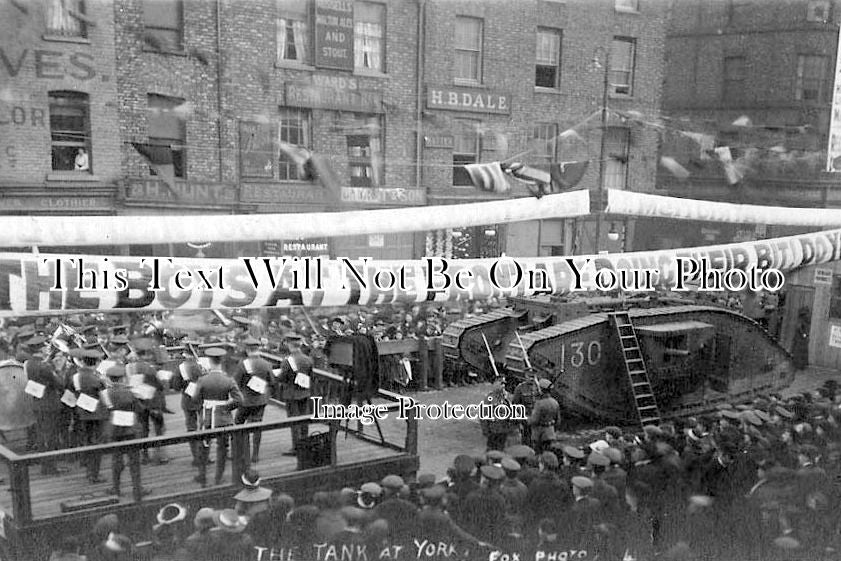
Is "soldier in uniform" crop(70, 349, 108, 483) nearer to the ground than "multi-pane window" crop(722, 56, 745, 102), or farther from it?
nearer to the ground

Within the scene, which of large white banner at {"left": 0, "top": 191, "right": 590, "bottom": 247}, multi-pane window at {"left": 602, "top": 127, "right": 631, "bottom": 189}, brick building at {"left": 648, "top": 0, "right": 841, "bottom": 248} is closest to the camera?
large white banner at {"left": 0, "top": 191, "right": 590, "bottom": 247}

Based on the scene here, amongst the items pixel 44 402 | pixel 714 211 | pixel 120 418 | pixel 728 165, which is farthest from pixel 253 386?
pixel 728 165

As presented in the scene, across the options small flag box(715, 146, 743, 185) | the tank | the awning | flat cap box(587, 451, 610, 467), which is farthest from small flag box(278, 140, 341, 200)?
the awning

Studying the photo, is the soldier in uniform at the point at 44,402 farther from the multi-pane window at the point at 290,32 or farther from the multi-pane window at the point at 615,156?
the multi-pane window at the point at 615,156

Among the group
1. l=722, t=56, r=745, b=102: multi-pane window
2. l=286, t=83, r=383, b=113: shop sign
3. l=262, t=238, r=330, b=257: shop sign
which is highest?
l=722, t=56, r=745, b=102: multi-pane window

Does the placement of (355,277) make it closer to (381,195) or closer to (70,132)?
(381,195)

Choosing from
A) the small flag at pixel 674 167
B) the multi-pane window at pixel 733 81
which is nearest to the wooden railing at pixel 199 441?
the small flag at pixel 674 167

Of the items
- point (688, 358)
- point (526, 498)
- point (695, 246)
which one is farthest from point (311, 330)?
point (688, 358)

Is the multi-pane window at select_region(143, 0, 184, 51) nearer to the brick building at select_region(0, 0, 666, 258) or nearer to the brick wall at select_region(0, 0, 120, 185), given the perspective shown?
the brick building at select_region(0, 0, 666, 258)
